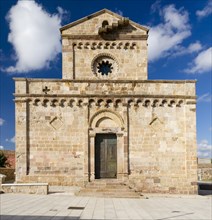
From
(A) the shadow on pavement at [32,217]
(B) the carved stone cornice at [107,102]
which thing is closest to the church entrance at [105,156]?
(B) the carved stone cornice at [107,102]

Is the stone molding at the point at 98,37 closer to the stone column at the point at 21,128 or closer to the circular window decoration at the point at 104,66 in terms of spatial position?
the circular window decoration at the point at 104,66

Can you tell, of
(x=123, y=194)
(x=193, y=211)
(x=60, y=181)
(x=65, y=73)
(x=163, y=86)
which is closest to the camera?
(x=193, y=211)

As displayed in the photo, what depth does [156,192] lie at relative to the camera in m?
16.6

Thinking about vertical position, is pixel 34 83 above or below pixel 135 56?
below

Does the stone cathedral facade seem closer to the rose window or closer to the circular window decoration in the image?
the circular window decoration

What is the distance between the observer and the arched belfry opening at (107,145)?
657 inches

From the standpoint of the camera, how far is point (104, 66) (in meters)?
20.0

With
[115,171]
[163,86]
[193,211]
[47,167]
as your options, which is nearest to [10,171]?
[47,167]

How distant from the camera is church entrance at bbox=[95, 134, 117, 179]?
1694 cm

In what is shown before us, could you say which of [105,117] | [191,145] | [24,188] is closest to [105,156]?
[105,117]

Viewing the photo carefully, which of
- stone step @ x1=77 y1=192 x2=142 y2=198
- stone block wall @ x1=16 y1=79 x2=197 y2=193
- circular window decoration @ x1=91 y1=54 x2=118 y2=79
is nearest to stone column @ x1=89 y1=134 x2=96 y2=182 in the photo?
stone block wall @ x1=16 y1=79 x2=197 y2=193

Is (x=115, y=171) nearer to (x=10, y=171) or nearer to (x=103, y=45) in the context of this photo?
(x=103, y=45)

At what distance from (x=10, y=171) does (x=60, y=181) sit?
9540 millimetres

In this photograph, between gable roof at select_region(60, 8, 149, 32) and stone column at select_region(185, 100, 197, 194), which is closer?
stone column at select_region(185, 100, 197, 194)
